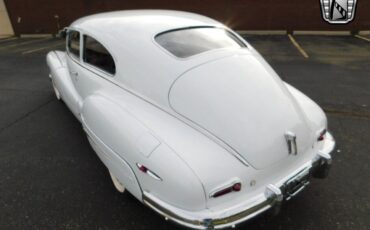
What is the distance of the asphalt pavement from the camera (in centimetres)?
266

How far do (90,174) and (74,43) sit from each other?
6.20 feet

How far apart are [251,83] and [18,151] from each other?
3312 millimetres

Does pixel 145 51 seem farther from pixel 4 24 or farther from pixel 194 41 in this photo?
pixel 4 24

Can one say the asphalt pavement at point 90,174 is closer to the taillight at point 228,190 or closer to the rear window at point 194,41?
the taillight at point 228,190

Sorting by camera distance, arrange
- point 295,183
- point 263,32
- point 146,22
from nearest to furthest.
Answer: point 295,183, point 146,22, point 263,32

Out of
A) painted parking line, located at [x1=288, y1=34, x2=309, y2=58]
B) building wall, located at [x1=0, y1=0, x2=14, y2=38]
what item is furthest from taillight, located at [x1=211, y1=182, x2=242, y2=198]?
building wall, located at [x1=0, y1=0, x2=14, y2=38]

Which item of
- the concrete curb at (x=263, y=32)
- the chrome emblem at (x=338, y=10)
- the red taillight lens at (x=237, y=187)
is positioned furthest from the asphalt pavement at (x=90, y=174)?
the chrome emblem at (x=338, y=10)

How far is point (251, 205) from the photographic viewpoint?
2096 mm

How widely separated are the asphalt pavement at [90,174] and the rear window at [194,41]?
1628 mm

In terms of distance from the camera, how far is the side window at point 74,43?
377 cm

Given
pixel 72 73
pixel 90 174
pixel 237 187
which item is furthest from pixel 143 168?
pixel 72 73

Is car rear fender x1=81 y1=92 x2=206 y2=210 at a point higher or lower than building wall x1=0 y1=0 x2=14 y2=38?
higher

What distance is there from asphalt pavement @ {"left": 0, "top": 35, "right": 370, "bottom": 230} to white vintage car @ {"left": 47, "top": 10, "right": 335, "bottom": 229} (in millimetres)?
415

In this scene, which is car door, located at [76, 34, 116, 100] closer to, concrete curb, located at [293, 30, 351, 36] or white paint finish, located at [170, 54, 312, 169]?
white paint finish, located at [170, 54, 312, 169]
